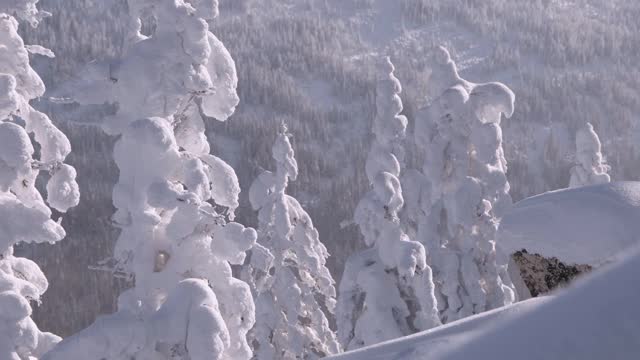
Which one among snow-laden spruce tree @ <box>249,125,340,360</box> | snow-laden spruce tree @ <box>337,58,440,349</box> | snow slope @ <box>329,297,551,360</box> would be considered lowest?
snow-laden spruce tree @ <box>249,125,340,360</box>

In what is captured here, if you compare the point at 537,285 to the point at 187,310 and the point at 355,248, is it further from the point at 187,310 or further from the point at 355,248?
the point at 355,248

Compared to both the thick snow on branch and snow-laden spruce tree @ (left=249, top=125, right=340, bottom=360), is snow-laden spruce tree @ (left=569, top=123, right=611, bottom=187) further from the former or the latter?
the thick snow on branch

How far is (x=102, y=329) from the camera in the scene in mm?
11078

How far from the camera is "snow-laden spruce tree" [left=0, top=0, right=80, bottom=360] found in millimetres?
12328

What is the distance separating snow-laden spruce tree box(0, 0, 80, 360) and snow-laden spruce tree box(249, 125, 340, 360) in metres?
12.1

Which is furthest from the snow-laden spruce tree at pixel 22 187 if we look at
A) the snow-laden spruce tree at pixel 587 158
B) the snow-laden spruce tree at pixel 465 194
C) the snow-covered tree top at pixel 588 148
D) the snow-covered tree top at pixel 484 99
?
the snow-covered tree top at pixel 588 148

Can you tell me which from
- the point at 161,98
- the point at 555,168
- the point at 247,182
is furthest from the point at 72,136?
the point at 161,98

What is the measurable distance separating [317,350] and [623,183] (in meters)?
18.4

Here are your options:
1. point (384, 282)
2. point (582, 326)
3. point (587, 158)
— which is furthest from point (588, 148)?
point (582, 326)

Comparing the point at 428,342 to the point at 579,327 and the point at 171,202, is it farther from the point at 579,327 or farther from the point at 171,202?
the point at 171,202

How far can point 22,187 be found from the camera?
13.4m

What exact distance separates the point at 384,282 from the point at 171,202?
432 inches

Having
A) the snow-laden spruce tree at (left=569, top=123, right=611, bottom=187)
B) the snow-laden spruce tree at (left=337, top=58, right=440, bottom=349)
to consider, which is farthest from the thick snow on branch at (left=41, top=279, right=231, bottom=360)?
the snow-laden spruce tree at (left=569, top=123, right=611, bottom=187)

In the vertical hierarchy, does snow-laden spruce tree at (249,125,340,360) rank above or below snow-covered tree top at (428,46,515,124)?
below
